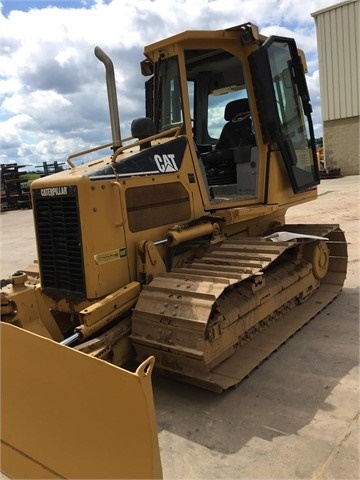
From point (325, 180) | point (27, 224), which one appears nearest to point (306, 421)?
point (27, 224)

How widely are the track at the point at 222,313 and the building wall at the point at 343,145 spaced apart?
17367 millimetres

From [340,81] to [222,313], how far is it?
752 inches

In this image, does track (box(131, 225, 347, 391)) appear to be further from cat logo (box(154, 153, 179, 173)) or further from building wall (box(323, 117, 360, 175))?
building wall (box(323, 117, 360, 175))

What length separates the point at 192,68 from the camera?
5.62 metres

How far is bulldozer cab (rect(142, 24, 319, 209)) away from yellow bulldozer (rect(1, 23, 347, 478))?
0.02m

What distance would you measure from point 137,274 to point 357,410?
190cm

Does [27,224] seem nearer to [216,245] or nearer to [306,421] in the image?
[216,245]

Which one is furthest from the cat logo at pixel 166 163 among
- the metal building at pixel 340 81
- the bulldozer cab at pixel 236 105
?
the metal building at pixel 340 81

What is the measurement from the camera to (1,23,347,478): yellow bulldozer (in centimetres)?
248

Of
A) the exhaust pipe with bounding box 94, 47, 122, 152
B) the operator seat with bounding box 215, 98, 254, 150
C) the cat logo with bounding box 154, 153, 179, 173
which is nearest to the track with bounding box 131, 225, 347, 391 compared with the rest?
the cat logo with bounding box 154, 153, 179, 173

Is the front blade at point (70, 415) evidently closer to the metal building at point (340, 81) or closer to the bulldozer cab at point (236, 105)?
the bulldozer cab at point (236, 105)

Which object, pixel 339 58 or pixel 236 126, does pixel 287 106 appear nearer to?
pixel 236 126

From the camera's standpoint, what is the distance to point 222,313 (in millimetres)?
3543

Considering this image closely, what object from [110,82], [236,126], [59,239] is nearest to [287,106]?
[236,126]
